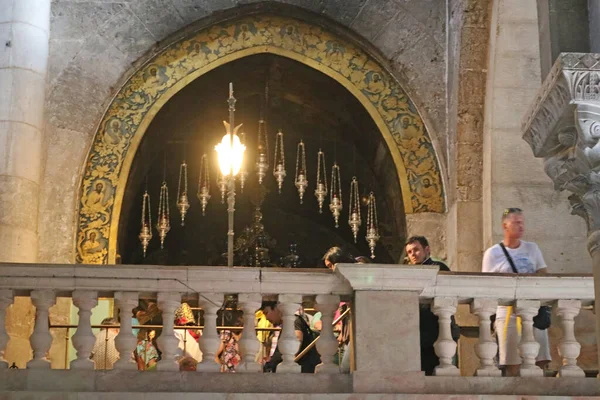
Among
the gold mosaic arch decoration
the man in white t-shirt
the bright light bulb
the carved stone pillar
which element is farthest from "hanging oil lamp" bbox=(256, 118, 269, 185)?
the carved stone pillar

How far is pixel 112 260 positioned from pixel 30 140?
1490 millimetres

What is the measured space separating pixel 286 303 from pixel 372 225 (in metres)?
7.35

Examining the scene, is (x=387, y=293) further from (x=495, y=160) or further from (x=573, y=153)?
(x=495, y=160)

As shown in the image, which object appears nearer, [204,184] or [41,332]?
[41,332]

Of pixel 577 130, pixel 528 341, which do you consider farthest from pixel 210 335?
pixel 577 130

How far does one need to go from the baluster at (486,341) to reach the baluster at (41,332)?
9.35 feet

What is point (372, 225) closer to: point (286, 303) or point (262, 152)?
point (262, 152)

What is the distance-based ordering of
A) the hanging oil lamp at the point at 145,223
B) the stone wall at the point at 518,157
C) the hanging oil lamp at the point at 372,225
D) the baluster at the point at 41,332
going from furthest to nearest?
the hanging oil lamp at the point at 145,223 < the hanging oil lamp at the point at 372,225 < the stone wall at the point at 518,157 < the baluster at the point at 41,332

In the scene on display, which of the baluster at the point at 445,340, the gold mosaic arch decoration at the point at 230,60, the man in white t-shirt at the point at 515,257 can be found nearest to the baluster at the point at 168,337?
the baluster at the point at 445,340

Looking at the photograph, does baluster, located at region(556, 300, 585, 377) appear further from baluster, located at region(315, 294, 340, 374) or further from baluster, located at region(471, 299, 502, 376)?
baluster, located at region(315, 294, 340, 374)

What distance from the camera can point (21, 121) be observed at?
12.7 metres

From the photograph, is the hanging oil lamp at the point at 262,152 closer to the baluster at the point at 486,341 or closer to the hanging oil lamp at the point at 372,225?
the hanging oil lamp at the point at 372,225

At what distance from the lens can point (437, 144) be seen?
45.3 feet

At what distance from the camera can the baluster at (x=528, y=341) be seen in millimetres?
8609
